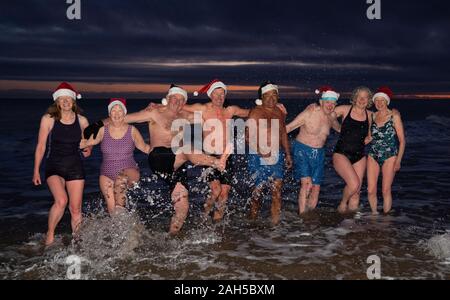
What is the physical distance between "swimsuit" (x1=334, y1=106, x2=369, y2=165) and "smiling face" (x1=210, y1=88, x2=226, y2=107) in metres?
2.44

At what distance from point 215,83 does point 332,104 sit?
230 cm

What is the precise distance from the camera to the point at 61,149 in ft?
20.9

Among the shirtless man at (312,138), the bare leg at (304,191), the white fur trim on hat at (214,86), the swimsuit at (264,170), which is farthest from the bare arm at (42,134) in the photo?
the bare leg at (304,191)

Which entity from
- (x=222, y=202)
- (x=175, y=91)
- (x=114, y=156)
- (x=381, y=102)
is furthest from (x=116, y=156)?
(x=381, y=102)

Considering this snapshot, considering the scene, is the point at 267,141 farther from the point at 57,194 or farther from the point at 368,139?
the point at 57,194

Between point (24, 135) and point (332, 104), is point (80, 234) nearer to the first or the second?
point (332, 104)

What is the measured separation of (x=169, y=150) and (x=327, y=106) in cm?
324

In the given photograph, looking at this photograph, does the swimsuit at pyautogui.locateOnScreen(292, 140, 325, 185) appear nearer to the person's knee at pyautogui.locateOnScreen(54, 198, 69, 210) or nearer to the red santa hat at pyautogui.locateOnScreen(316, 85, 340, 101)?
the red santa hat at pyautogui.locateOnScreen(316, 85, 340, 101)

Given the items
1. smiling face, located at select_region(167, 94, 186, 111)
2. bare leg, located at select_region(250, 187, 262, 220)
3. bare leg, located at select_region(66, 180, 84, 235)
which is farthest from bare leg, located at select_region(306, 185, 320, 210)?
bare leg, located at select_region(66, 180, 84, 235)

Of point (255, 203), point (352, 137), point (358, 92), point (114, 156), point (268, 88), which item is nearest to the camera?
point (114, 156)

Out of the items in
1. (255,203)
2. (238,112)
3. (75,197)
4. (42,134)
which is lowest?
(255,203)

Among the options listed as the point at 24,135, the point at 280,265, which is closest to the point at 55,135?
the point at 280,265

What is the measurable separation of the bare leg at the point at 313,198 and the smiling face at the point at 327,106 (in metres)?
1.59

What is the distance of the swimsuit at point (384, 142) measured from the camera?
8.03 meters
